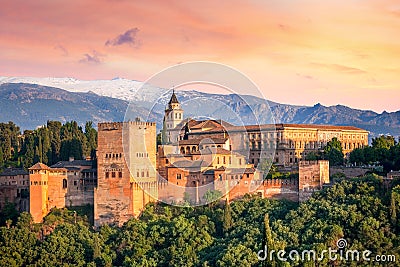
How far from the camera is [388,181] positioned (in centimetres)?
4253

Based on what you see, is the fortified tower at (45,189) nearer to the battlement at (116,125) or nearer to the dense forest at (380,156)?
the battlement at (116,125)

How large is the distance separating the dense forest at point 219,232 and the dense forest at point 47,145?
28.7ft

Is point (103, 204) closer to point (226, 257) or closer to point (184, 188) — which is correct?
point (184, 188)

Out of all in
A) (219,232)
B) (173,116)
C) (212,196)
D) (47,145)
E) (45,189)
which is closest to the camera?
(219,232)

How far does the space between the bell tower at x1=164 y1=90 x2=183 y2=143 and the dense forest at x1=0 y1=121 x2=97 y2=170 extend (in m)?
6.26

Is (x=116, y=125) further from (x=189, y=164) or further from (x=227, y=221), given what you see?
(x=227, y=221)

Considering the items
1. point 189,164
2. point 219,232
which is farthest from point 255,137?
point 219,232

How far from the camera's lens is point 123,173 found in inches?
1827

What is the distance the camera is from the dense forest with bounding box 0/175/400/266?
38.6 meters

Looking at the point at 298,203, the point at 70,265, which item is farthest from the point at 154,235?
the point at 298,203

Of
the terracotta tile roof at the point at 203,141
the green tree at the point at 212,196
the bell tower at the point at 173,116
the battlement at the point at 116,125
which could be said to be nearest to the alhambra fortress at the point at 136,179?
the battlement at the point at 116,125

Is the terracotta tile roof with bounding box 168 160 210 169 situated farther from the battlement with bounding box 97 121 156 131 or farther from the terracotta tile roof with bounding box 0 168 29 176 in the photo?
the terracotta tile roof with bounding box 0 168 29 176

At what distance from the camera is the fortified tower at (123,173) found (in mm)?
46156

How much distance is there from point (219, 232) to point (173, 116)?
22384 mm
